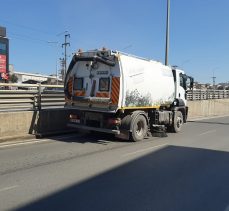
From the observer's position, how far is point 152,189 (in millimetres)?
6508

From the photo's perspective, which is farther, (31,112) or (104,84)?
(31,112)

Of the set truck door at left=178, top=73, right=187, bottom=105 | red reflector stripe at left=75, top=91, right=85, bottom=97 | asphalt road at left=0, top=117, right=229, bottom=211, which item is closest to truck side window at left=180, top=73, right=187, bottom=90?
truck door at left=178, top=73, right=187, bottom=105

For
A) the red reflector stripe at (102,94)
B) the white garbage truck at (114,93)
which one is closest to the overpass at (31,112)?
the white garbage truck at (114,93)

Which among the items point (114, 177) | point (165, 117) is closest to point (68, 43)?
point (165, 117)

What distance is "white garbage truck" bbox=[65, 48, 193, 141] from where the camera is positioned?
1209 centimetres

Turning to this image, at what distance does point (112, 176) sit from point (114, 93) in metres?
4.98

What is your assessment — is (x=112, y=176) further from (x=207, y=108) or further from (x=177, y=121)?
(x=207, y=108)

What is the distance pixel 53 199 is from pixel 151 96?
8.80 m

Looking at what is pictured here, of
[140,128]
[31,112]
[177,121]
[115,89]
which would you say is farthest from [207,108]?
[31,112]

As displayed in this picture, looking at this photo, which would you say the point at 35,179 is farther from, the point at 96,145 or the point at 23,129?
the point at 23,129

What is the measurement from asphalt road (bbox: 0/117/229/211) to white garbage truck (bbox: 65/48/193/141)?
93 centimetres

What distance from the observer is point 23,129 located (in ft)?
40.3

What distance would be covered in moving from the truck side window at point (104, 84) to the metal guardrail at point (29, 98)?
2450mm

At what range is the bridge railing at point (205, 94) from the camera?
29.5 meters
